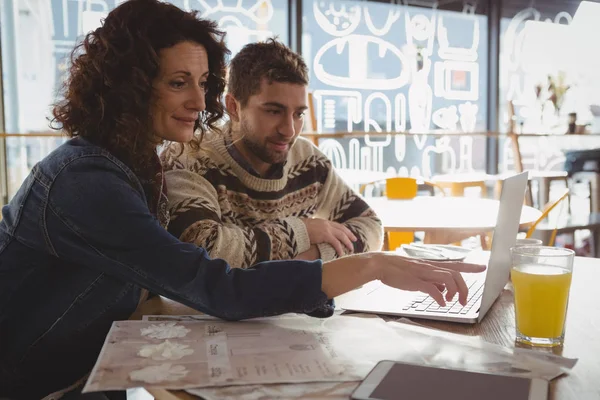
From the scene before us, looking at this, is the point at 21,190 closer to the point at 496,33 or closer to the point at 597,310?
the point at 597,310

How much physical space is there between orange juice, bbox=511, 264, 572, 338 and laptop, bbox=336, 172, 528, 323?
0.09m

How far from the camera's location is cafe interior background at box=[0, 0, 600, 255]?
4387 mm

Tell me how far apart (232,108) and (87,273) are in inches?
37.2

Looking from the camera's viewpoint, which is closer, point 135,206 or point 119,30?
point 135,206

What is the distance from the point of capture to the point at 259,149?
5.98 ft

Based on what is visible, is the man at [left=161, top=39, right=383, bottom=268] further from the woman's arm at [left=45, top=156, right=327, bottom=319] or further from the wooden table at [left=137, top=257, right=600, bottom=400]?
the woman's arm at [left=45, top=156, right=327, bottom=319]

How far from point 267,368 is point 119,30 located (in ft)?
2.50

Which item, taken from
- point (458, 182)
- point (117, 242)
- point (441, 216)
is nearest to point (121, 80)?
point (117, 242)

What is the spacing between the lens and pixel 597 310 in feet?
3.77

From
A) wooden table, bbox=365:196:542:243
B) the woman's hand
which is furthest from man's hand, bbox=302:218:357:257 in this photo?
wooden table, bbox=365:196:542:243

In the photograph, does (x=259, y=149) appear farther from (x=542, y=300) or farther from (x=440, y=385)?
(x=440, y=385)

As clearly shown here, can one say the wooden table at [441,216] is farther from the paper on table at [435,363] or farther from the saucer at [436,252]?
the paper on table at [435,363]

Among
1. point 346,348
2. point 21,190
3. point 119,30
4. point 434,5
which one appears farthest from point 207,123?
point 434,5

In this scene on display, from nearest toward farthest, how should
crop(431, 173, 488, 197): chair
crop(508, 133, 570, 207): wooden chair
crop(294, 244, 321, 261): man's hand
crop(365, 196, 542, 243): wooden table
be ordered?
crop(294, 244, 321, 261): man's hand → crop(365, 196, 542, 243): wooden table → crop(431, 173, 488, 197): chair → crop(508, 133, 570, 207): wooden chair
